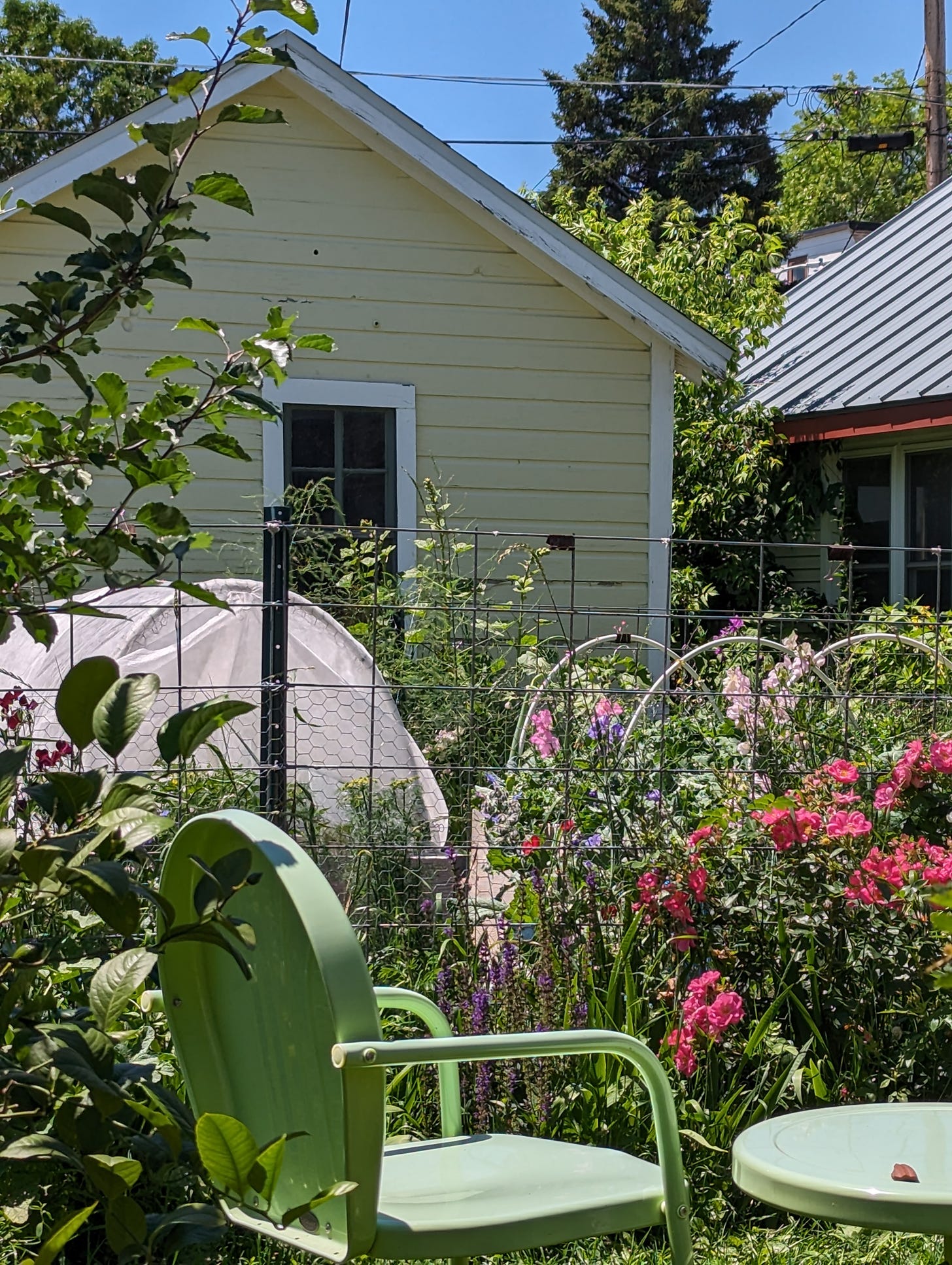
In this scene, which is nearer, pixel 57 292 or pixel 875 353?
pixel 57 292

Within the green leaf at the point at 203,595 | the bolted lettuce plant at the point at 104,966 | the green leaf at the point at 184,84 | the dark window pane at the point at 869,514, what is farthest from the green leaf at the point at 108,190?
the dark window pane at the point at 869,514

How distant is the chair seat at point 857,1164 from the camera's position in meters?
1.65

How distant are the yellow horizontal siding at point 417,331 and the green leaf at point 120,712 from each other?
18.8 ft

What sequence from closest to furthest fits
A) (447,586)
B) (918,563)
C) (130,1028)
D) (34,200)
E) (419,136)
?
(130,1028)
(447,586)
(34,200)
(419,136)
(918,563)

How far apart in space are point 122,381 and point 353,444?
613 centimetres

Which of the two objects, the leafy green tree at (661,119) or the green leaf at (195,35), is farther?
the leafy green tree at (661,119)

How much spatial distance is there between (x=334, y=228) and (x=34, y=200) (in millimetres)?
1667

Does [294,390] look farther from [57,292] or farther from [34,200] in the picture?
[57,292]

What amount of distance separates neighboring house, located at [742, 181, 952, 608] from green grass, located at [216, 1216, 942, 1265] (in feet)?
22.3

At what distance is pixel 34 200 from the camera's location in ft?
22.4

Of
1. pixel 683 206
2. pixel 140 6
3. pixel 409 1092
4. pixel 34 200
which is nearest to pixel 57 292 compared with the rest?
pixel 409 1092

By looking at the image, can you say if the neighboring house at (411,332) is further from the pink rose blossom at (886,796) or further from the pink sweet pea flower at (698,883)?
the pink sweet pea flower at (698,883)

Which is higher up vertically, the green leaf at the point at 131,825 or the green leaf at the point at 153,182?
the green leaf at the point at 153,182

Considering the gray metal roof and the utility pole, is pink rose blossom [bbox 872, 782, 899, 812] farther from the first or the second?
the utility pole
